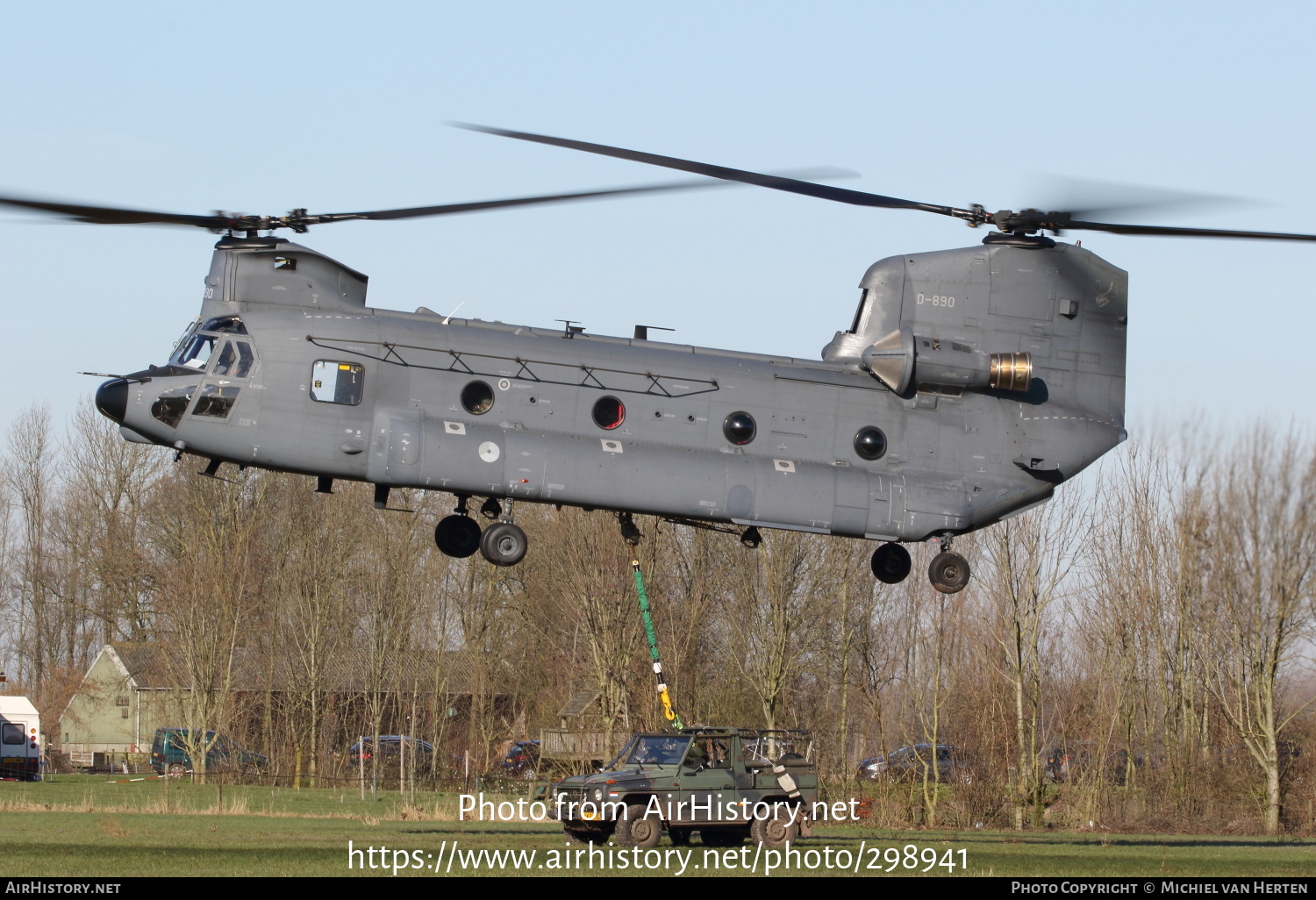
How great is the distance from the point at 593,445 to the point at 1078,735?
26952 mm

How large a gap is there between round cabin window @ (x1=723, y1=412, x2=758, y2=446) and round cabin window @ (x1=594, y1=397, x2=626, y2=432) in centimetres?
136

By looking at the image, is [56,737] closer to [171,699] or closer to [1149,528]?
[171,699]

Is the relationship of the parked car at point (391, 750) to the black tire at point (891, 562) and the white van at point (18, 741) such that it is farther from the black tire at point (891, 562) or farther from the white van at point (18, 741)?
the black tire at point (891, 562)

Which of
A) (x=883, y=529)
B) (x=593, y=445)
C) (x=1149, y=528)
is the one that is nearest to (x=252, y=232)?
(x=593, y=445)

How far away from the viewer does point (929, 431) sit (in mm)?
19719

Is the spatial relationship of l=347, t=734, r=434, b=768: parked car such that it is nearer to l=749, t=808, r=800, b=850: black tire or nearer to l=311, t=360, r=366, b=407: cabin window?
l=749, t=808, r=800, b=850: black tire

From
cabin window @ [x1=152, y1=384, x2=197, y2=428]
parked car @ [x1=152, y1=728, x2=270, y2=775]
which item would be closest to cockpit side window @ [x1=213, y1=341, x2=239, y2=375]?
cabin window @ [x1=152, y1=384, x2=197, y2=428]

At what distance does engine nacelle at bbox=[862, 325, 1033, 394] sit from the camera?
1948 centimetres

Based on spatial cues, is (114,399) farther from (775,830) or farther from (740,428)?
(775,830)

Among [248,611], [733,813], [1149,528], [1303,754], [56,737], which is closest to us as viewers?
[733,813]

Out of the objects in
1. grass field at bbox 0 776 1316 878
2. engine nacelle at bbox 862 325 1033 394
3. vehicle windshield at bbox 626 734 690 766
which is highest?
engine nacelle at bbox 862 325 1033 394

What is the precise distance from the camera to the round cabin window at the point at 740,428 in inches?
751

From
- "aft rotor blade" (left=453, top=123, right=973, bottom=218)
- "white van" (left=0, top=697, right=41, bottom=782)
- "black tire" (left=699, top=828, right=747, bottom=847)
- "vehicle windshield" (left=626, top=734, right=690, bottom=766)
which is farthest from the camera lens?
"white van" (left=0, top=697, right=41, bottom=782)

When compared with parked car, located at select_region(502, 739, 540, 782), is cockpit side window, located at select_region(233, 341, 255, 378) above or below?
above
